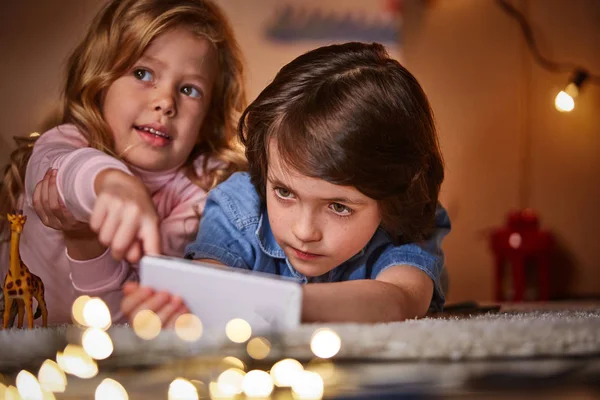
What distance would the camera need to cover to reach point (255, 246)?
91cm

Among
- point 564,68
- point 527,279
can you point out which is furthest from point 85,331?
point 564,68

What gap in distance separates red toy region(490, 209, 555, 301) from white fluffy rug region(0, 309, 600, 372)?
1.09 meters

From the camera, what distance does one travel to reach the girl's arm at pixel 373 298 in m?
0.65

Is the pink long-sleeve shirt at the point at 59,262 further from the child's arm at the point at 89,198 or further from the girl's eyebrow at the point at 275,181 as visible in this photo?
the girl's eyebrow at the point at 275,181

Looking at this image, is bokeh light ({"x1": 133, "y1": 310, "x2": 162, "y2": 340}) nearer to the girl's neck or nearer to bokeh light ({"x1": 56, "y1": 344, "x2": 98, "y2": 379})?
bokeh light ({"x1": 56, "y1": 344, "x2": 98, "y2": 379})

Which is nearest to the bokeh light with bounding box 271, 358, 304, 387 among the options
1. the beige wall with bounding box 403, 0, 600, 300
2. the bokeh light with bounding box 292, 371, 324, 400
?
the bokeh light with bounding box 292, 371, 324, 400

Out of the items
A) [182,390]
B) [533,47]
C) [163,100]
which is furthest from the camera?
[533,47]

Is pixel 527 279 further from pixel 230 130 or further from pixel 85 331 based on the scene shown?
pixel 85 331

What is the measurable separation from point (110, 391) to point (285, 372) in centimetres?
13

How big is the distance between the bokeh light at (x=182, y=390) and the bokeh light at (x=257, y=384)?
1.5 inches

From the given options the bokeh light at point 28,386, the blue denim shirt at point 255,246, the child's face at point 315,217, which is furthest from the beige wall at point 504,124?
the bokeh light at point 28,386

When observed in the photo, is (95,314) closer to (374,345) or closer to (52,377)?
(52,377)

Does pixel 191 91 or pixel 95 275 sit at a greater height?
pixel 191 91

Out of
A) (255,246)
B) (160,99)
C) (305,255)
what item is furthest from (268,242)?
(160,99)
